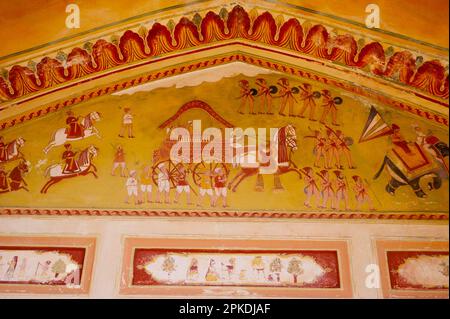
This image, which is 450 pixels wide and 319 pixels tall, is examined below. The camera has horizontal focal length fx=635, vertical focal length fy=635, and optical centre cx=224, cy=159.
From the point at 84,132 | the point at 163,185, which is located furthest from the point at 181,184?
the point at 84,132

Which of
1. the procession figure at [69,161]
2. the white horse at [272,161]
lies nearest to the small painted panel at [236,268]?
the white horse at [272,161]

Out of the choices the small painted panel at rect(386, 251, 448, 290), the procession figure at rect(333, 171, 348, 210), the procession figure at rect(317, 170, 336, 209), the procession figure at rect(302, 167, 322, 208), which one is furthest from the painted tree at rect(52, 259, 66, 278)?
the small painted panel at rect(386, 251, 448, 290)

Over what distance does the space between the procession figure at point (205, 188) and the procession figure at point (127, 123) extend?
1.01 m

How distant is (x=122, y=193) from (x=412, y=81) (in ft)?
11.6

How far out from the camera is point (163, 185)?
707cm

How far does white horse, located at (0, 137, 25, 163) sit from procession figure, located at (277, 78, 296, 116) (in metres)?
3.07

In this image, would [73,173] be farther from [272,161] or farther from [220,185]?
[272,161]

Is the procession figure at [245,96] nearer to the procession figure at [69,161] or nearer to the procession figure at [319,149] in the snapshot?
the procession figure at [319,149]

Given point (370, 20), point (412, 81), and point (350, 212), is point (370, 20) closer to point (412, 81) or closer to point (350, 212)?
point (412, 81)

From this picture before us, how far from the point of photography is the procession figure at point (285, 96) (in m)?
7.64

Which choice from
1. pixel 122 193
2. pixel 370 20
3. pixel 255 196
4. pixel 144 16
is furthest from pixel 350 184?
pixel 144 16

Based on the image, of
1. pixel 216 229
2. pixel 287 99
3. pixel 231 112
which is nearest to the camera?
pixel 216 229

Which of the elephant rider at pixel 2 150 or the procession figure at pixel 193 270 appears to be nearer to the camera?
the procession figure at pixel 193 270

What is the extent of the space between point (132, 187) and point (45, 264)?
4.05 feet
